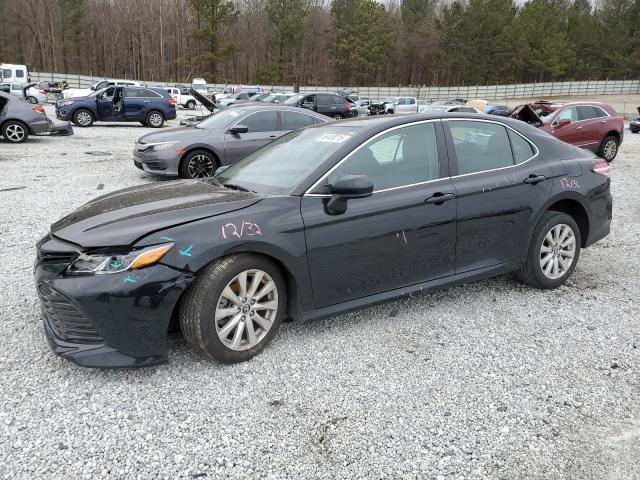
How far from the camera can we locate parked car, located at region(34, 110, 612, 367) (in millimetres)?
2967

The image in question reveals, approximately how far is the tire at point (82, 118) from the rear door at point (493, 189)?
63.4 feet

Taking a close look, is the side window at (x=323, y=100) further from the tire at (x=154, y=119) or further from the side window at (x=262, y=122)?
the side window at (x=262, y=122)

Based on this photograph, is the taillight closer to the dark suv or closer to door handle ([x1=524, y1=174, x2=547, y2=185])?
door handle ([x1=524, y1=174, x2=547, y2=185])

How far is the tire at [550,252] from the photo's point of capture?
4.40 metres

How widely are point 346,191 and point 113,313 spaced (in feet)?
5.09

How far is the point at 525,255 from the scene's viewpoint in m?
4.39

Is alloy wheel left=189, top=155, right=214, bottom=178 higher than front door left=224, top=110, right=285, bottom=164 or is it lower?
lower

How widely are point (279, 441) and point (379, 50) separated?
7758 cm

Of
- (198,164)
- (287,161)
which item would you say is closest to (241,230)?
(287,161)

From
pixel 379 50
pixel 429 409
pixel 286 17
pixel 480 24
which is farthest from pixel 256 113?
pixel 480 24

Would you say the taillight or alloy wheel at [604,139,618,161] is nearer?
the taillight

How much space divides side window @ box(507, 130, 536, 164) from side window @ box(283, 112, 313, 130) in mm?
6070

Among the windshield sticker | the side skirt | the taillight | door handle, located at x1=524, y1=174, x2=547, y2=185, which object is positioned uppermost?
the windshield sticker

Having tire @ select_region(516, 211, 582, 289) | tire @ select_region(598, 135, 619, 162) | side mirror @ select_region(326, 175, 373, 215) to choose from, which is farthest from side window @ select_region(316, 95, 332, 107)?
side mirror @ select_region(326, 175, 373, 215)
